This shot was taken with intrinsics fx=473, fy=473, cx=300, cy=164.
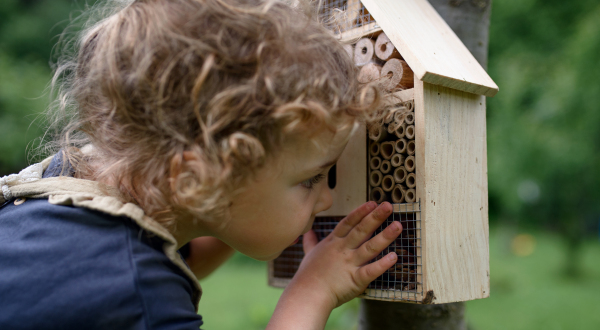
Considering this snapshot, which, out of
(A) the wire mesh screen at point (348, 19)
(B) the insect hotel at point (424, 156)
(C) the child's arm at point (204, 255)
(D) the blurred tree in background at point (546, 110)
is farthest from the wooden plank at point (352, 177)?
(D) the blurred tree in background at point (546, 110)

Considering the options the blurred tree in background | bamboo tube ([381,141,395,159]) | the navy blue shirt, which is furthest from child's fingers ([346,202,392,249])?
the blurred tree in background

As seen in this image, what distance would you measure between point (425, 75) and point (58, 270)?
27.3 inches

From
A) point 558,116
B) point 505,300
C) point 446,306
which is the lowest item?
point 505,300

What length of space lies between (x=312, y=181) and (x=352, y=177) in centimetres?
14

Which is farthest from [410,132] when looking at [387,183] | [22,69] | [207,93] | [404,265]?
[22,69]

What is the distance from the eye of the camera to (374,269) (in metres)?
0.91

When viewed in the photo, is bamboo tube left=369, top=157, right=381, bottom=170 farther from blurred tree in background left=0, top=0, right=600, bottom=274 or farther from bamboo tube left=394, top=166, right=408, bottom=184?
blurred tree in background left=0, top=0, right=600, bottom=274

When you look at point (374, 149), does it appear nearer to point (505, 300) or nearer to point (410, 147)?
point (410, 147)

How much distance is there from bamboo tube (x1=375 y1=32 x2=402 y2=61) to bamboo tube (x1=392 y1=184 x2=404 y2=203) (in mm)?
260

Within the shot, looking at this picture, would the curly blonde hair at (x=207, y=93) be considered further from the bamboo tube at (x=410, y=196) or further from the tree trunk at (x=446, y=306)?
the tree trunk at (x=446, y=306)

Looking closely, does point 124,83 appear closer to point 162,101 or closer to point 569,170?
point 162,101

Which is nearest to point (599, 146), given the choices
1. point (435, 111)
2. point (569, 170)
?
point (569, 170)

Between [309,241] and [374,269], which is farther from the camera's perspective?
[309,241]

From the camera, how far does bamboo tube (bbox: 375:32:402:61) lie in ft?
3.08
